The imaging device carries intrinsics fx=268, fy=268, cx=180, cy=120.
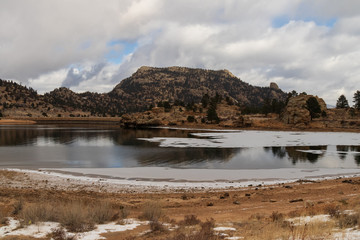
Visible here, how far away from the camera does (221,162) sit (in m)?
28.9

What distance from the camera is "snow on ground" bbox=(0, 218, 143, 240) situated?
8188 millimetres

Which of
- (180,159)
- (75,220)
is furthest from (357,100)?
(75,220)

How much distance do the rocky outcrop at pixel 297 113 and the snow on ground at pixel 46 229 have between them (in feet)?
273

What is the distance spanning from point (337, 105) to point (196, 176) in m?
111

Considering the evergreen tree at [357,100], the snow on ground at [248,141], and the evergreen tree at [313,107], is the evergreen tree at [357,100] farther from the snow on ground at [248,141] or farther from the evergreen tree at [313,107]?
the snow on ground at [248,141]

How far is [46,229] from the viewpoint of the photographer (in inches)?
341

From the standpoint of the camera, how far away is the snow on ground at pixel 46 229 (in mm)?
8188

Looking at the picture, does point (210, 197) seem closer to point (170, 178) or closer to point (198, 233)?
point (170, 178)

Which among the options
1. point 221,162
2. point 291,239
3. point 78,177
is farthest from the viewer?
point 221,162

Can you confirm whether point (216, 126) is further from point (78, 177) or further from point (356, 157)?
point (78, 177)

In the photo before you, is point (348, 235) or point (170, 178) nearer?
point (348, 235)

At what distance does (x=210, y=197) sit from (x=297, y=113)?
78826mm

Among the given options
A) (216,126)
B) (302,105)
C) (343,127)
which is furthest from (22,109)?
(343,127)

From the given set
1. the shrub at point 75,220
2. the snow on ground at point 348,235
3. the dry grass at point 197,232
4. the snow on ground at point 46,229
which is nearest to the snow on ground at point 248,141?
the snow on ground at point 46,229
